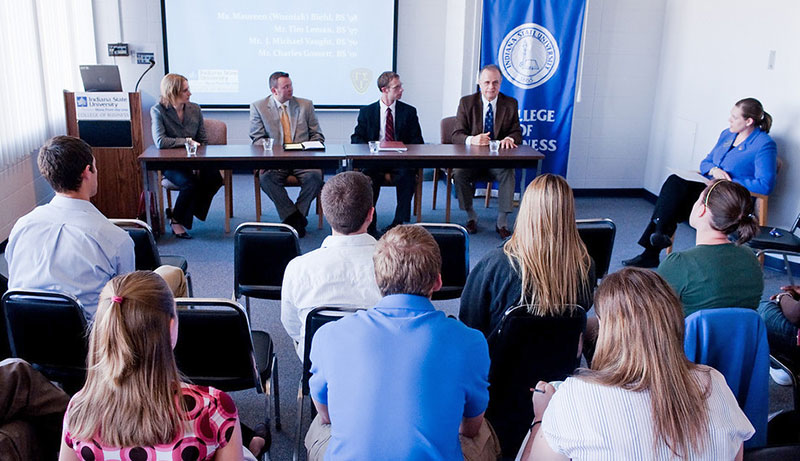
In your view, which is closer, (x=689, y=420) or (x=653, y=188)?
(x=689, y=420)

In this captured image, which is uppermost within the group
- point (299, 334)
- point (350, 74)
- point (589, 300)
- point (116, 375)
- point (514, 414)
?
point (350, 74)

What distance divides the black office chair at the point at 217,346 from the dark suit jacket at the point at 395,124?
139 inches

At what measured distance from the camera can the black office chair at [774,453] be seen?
1.54 m

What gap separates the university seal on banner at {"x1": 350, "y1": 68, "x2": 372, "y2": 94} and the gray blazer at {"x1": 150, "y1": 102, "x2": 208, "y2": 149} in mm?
1974

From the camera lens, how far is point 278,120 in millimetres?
5570

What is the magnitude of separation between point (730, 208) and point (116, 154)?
4337mm

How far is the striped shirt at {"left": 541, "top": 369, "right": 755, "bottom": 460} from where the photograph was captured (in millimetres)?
1425

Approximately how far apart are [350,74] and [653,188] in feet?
10.5

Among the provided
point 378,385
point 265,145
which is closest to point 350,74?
point 265,145

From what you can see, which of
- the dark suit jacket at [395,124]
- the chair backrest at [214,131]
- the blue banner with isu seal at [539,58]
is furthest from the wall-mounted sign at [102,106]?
the blue banner with isu seal at [539,58]

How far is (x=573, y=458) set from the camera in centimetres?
149

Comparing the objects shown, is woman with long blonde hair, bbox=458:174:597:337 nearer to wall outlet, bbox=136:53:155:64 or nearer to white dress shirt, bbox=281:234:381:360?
white dress shirt, bbox=281:234:381:360

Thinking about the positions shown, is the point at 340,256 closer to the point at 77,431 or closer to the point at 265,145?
the point at 77,431

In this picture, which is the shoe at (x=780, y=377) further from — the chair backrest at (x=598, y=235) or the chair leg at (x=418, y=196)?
the chair leg at (x=418, y=196)
